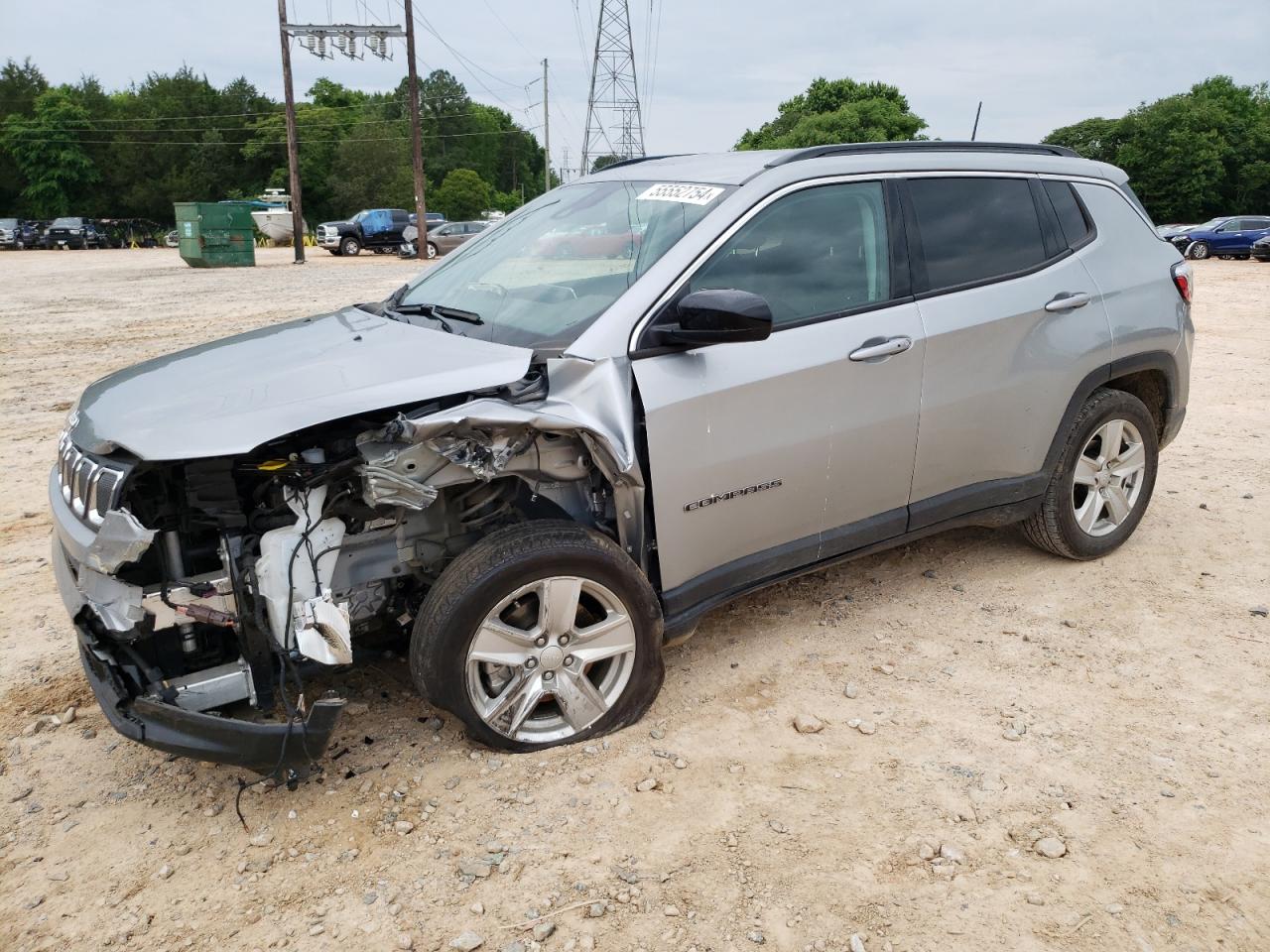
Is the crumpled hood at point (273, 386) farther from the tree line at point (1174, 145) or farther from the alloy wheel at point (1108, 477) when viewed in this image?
the tree line at point (1174, 145)

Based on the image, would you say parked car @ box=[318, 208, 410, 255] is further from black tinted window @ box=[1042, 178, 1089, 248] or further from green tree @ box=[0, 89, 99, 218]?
black tinted window @ box=[1042, 178, 1089, 248]

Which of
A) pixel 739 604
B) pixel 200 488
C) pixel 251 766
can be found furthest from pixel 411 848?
pixel 739 604

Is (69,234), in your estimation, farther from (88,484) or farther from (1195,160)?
(1195,160)

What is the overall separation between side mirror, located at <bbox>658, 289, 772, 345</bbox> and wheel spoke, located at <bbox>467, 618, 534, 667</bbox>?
1.09m

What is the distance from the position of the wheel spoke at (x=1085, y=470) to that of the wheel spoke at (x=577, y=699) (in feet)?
8.61

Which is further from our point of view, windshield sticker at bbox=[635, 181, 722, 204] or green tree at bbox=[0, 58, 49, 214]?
green tree at bbox=[0, 58, 49, 214]

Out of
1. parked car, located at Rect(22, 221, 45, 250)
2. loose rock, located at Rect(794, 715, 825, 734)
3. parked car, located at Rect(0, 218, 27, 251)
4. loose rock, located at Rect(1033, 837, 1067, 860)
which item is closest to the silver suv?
loose rock, located at Rect(794, 715, 825, 734)

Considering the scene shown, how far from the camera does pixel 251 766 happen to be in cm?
279

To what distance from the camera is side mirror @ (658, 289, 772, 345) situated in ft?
10.1

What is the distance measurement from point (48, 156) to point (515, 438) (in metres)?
75.7

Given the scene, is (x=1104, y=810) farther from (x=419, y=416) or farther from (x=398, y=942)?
(x=419, y=416)

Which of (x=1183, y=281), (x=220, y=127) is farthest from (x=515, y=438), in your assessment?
(x=220, y=127)

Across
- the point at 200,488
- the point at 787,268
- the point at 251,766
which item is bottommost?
the point at 251,766

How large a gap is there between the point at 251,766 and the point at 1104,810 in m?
2.54
